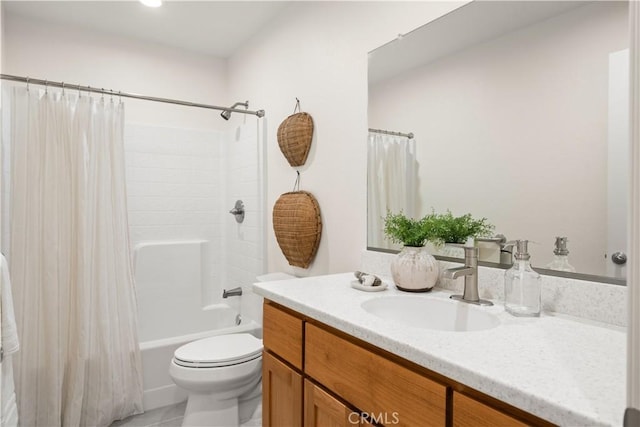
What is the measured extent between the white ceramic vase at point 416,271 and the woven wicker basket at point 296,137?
1.04 metres

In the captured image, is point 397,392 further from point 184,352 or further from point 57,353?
point 57,353

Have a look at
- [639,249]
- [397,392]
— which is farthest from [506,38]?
[397,392]

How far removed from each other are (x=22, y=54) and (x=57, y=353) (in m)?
2.05

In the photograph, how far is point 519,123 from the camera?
113 cm

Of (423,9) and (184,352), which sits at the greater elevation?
(423,9)

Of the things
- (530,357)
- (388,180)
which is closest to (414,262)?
(388,180)

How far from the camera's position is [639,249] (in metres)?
0.43

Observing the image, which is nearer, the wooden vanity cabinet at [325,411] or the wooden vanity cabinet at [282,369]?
the wooden vanity cabinet at [325,411]

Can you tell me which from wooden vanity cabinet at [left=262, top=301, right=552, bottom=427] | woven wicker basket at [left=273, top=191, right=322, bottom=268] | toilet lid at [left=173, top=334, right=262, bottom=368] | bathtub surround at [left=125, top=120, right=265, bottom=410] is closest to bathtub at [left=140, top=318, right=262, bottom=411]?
toilet lid at [left=173, top=334, right=262, bottom=368]

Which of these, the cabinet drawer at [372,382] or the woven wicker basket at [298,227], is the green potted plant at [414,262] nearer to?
the cabinet drawer at [372,382]

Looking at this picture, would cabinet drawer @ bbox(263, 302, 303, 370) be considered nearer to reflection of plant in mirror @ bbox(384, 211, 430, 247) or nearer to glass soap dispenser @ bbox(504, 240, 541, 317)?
reflection of plant in mirror @ bbox(384, 211, 430, 247)

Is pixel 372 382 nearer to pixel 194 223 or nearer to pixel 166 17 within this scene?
pixel 194 223

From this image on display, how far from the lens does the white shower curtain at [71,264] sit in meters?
1.84

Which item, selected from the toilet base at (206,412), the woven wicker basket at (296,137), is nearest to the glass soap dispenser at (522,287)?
the woven wicker basket at (296,137)
